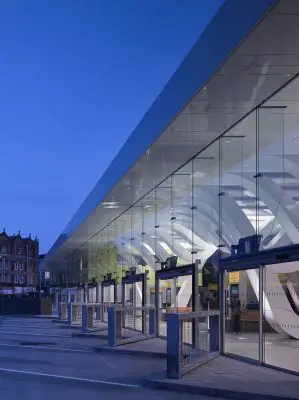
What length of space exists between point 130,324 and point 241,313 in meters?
9.43

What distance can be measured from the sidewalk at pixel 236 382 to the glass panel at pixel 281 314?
1.50 metres

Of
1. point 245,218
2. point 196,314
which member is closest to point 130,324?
point 245,218

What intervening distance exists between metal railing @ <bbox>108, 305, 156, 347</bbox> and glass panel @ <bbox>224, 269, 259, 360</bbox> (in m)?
3.64

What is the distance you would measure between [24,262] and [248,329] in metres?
124

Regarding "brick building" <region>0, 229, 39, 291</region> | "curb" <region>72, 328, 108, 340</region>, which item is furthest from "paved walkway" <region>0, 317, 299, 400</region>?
"brick building" <region>0, 229, 39, 291</region>

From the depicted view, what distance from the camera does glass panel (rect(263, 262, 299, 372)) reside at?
613 inches

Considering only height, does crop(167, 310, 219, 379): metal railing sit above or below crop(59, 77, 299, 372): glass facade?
below

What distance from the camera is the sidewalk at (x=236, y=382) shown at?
10422mm

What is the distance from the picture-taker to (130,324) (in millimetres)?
25797

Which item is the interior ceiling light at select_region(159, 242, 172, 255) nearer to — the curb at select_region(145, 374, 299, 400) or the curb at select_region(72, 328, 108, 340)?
the curb at select_region(72, 328, 108, 340)

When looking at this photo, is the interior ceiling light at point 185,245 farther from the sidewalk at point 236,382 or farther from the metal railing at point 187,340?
the sidewalk at point 236,382

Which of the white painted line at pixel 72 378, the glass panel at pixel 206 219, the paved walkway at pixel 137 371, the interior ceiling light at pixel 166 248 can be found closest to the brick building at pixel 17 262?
the interior ceiling light at pixel 166 248

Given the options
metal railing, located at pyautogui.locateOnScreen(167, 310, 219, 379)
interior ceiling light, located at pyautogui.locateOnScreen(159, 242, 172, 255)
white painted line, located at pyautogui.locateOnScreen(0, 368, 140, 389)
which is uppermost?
interior ceiling light, located at pyautogui.locateOnScreen(159, 242, 172, 255)

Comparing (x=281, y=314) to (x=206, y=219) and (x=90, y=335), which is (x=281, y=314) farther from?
(x=90, y=335)
